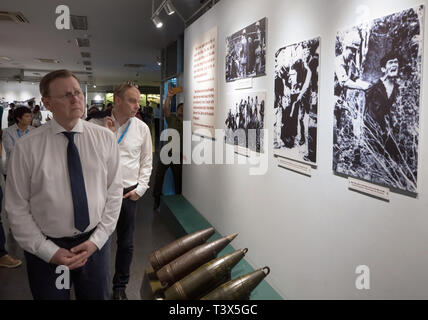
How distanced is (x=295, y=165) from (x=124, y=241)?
4.73ft

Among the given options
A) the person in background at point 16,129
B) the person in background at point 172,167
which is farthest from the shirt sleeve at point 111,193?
the person in background at point 172,167

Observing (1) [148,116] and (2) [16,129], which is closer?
(2) [16,129]

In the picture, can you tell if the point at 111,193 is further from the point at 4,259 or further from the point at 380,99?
the point at 4,259

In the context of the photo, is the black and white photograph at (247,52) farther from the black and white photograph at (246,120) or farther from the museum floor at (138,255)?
the museum floor at (138,255)

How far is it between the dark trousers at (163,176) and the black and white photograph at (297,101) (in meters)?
3.31

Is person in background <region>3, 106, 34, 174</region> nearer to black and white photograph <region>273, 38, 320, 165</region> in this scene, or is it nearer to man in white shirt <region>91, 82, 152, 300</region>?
man in white shirt <region>91, 82, 152, 300</region>

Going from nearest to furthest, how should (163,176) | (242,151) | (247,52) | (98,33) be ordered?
1. (247,52)
2. (242,151)
3. (163,176)
4. (98,33)

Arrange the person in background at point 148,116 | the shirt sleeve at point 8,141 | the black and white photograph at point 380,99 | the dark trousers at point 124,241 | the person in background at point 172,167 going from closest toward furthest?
the black and white photograph at point 380,99 < the dark trousers at point 124,241 < the shirt sleeve at point 8,141 < the person in background at point 172,167 < the person in background at point 148,116

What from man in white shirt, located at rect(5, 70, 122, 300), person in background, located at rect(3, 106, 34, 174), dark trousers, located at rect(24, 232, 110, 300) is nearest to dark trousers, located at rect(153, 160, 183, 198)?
person in background, located at rect(3, 106, 34, 174)

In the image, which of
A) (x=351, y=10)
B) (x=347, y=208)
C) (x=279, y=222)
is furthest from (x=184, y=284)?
(x=351, y=10)

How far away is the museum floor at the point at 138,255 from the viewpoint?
123 inches

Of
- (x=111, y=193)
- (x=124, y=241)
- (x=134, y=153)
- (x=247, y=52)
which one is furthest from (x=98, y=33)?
(x=111, y=193)

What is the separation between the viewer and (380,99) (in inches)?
67.9

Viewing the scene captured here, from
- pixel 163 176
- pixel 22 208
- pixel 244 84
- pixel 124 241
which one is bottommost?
pixel 124 241
